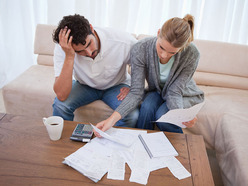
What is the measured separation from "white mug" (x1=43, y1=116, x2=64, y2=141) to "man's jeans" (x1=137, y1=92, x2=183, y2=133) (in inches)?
21.6

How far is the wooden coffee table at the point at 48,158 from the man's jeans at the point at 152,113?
0.24 m

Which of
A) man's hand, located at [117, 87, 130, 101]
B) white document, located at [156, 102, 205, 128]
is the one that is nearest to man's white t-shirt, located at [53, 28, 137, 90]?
man's hand, located at [117, 87, 130, 101]

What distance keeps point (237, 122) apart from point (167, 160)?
0.70 m

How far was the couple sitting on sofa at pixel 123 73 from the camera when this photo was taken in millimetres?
1176

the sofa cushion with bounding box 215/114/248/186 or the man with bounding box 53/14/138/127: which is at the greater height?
the man with bounding box 53/14/138/127

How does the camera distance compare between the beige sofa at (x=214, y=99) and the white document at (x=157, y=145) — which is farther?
the beige sofa at (x=214, y=99)

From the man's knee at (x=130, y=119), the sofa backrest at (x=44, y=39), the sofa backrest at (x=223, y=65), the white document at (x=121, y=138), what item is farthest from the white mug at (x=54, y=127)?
the sofa backrest at (x=223, y=65)

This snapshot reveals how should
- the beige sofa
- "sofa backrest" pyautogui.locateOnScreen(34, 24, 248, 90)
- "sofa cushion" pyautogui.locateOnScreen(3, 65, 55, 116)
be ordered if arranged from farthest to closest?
"sofa backrest" pyautogui.locateOnScreen(34, 24, 248, 90), "sofa cushion" pyautogui.locateOnScreen(3, 65, 55, 116), the beige sofa

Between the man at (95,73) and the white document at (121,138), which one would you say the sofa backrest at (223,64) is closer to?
the man at (95,73)

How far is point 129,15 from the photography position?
7.04ft

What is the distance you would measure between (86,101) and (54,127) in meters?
0.53

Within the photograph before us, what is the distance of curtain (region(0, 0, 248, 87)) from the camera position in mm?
2027

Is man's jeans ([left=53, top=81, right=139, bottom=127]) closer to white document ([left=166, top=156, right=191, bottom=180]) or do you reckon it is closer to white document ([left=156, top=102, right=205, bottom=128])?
white document ([left=156, top=102, right=205, bottom=128])

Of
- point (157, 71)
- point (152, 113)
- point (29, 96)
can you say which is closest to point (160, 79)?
point (157, 71)
